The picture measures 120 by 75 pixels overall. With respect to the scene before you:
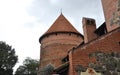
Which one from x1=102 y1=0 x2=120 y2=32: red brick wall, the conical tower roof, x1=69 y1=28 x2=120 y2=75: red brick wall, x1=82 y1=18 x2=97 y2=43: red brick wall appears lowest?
x1=69 y1=28 x2=120 y2=75: red brick wall

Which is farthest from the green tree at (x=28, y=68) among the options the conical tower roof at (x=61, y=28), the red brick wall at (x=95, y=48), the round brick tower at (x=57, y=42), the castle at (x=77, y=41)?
the red brick wall at (x=95, y=48)

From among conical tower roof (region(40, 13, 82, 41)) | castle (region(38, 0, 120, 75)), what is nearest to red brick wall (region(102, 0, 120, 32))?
castle (region(38, 0, 120, 75))

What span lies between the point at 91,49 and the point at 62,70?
1246 mm

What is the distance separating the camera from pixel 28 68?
152ft

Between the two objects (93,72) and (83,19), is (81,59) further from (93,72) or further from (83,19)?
(83,19)

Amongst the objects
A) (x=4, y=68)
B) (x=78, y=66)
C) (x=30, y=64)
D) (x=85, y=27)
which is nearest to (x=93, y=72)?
(x=78, y=66)

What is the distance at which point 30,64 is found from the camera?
155 feet

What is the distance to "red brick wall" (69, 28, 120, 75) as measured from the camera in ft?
23.9

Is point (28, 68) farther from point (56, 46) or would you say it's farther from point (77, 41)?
point (77, 41)

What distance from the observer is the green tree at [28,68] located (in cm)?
4444

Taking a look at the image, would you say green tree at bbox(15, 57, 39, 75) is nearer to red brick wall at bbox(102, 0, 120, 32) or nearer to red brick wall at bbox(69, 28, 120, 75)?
red brick wall at bbox(102, 0, 120, 32)

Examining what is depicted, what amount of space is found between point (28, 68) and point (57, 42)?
2274 cm

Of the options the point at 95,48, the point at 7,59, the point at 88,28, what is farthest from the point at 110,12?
the point at 7,59

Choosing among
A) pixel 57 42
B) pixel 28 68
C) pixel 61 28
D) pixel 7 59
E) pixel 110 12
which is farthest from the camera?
pixel 28 68
